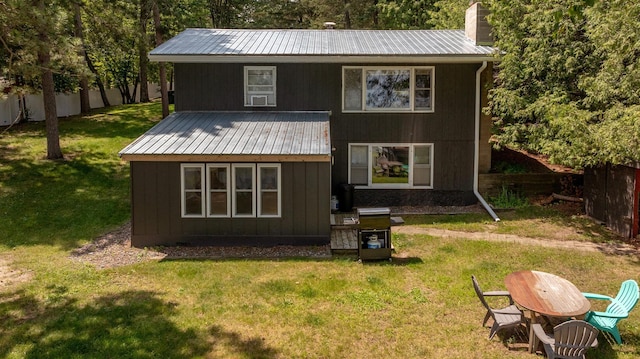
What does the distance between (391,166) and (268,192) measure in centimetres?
535

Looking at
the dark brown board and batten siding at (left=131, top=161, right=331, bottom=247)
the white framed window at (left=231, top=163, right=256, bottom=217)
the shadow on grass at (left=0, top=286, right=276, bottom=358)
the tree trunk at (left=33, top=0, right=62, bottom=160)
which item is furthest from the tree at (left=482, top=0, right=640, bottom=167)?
the tree trunk at (left=33, top=0, right=62, bottom=160)

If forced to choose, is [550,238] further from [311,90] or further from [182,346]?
[182,346]

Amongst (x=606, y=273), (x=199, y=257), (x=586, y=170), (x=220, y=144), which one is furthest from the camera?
(x=586, y=170)

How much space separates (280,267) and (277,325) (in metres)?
2.79

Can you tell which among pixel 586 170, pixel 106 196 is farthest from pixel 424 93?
pixel 106 196

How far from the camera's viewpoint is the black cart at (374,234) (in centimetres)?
1052

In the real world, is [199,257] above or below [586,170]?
below

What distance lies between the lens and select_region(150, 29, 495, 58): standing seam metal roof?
14672 mm

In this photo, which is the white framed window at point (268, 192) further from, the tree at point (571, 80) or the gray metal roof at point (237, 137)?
the tree at point (571, 80)

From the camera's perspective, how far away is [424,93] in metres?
15.4

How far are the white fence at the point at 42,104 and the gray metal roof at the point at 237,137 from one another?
974cm

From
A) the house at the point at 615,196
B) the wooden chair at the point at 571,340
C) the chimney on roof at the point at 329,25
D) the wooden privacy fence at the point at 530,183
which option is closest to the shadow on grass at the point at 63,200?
the chimney on roof at the point at 329,25

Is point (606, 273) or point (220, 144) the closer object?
point (606, 273)

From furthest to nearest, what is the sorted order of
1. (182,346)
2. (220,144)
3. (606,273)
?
(220,144), (606,273), (182,346)
